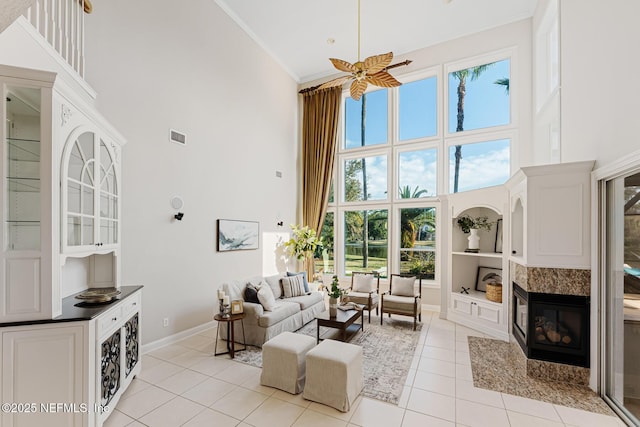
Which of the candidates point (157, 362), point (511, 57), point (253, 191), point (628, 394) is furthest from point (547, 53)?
point (157, 362)

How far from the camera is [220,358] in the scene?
12.0 ft

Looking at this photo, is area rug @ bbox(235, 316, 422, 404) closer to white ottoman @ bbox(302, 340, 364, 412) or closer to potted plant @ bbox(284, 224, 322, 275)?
white ottoman @ bbox(302, 340, 364, 412)

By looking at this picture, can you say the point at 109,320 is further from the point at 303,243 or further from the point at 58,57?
the point at 303,243

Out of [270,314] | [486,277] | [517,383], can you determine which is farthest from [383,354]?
[486,277]

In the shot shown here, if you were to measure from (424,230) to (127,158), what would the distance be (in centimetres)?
553

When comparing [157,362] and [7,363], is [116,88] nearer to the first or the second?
[7,363]

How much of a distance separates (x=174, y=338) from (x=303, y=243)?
3356 millimetres

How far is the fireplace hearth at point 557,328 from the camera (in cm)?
305

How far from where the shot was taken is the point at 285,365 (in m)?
2.90

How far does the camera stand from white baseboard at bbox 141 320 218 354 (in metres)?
3.83

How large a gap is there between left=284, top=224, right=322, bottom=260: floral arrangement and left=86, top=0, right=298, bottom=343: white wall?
2.02 ft

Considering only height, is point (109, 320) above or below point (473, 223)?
below

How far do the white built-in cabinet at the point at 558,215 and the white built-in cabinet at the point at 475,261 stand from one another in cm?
126

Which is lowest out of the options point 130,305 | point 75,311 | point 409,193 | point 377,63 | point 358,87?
point 130,305
